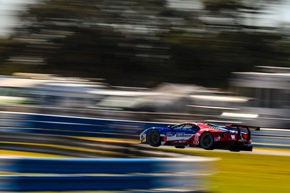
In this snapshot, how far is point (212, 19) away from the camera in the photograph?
5875 cm

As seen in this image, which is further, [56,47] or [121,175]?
[56,47]

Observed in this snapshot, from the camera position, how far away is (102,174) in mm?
7625

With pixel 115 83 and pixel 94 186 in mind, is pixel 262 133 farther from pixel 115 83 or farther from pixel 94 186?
pixel 115 83

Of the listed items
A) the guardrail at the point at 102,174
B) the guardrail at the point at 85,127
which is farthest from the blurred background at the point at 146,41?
the guardrail at the point at 102,174

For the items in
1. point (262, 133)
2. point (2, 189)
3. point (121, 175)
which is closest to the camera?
point (2, 189)

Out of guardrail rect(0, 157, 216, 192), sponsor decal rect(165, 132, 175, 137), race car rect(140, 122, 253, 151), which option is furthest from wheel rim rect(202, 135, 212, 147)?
guardrail rect(0, 157, 216, 192)

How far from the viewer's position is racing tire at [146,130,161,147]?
1393 centimetres

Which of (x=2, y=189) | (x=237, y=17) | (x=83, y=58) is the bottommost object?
(x=2, y=189)

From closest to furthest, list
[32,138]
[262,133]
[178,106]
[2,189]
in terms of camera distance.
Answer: [2,189]
[32,138]
[262,133]
[178,106]

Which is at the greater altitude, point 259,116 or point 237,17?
point 237,17

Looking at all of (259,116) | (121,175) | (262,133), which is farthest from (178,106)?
(121,175)

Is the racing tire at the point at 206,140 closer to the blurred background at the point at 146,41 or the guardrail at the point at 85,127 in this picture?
the guardrail at the point at 85,127

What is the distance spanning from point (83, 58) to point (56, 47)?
2778 millimetres

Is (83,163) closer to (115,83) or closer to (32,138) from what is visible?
(32,138)
